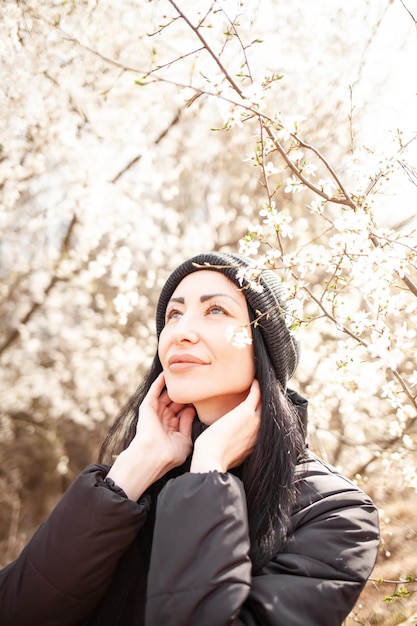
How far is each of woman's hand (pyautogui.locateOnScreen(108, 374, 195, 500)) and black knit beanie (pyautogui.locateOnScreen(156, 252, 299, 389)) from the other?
38 centimetres

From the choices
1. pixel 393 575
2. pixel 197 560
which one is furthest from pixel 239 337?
pixel 393 575

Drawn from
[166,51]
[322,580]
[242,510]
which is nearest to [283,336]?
[242,510]

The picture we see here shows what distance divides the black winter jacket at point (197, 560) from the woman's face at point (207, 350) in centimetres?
37

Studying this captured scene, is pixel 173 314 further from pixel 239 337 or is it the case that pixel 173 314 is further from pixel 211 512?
pixel 211 512

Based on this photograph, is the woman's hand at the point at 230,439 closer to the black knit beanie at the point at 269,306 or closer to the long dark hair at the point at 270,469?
the long dark hair at the point at 270,469

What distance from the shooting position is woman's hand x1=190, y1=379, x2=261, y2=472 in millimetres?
1457

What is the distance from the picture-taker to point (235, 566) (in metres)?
1.24

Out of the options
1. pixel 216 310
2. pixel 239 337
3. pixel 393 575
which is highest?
pixel 216 310

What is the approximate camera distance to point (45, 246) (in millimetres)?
6805

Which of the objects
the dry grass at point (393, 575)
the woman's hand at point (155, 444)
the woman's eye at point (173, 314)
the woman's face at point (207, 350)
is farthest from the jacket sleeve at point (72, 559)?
the dry grass at point (393, 575)

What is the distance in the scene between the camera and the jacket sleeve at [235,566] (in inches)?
47.2

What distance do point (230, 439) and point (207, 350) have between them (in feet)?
1.06

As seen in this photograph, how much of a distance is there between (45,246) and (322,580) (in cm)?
620

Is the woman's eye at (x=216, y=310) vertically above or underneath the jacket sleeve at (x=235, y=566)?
above
